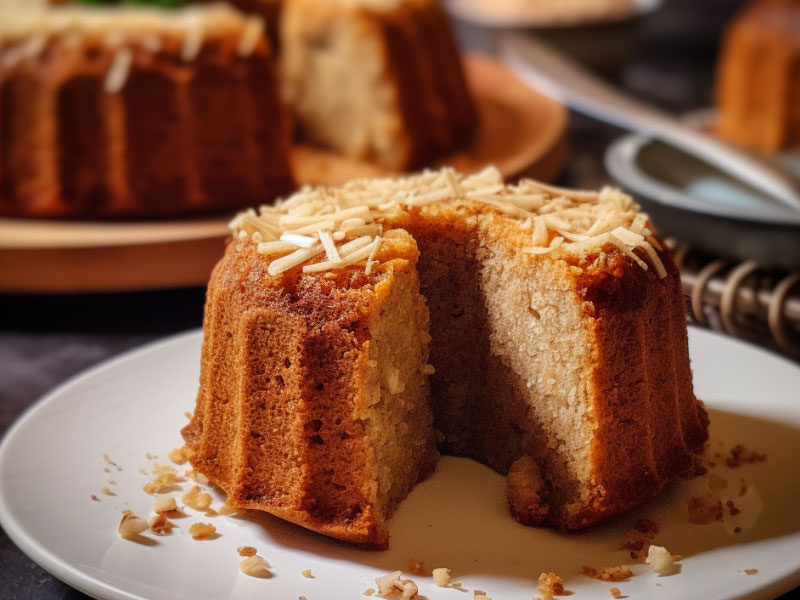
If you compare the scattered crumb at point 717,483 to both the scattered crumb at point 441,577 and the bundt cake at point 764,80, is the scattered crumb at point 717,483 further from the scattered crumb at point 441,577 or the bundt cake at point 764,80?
the bundt cake at point 764,80

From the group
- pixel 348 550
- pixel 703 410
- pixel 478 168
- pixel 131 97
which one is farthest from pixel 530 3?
pixel 348 550

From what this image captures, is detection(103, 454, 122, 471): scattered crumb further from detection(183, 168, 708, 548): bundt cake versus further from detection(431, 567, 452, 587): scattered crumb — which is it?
detection(431, 567, 452, 587): scattered crumb

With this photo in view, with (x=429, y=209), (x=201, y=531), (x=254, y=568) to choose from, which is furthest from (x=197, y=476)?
(x=429, y=209)

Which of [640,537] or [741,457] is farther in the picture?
[741,457]

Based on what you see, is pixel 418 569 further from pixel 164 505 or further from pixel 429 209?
pixel 429 209

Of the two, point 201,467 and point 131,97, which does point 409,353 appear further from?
point 131,97

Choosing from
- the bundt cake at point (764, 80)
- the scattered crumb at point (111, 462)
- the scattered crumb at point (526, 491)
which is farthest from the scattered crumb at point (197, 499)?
Result: the bundt cake at point (764, 80)

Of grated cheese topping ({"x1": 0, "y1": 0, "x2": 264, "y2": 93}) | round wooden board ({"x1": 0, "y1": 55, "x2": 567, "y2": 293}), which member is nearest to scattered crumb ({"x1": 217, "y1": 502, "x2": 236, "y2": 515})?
round wooden board ({"x1": 0, "y1": 55, "x2": 567, "y2": 293})
